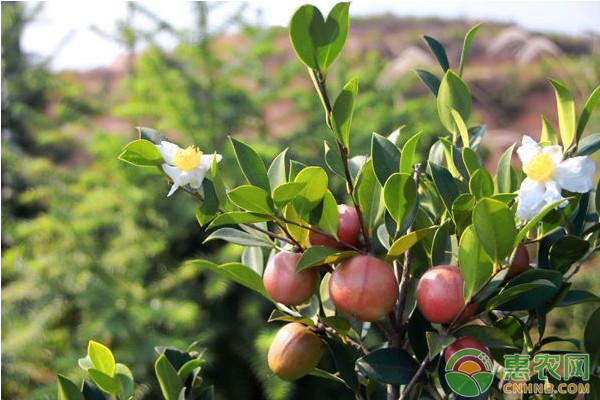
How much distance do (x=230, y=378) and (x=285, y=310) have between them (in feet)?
4.73

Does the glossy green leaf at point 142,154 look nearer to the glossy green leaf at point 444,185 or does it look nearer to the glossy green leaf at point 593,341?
the glossy green leaf at point 444,185

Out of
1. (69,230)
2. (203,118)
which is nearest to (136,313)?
(69,230)

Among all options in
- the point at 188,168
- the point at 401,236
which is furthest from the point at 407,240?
the point at 188,168

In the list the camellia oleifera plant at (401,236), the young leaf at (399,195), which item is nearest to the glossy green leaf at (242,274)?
the camellia oleifera plant at (401,236)

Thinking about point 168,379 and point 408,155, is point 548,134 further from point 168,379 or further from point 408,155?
point 168,379

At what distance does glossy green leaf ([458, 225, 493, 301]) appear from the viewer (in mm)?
362

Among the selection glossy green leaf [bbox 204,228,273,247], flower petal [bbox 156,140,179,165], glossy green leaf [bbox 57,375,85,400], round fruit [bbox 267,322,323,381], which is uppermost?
flower petal [bbox 156,140,179,165]

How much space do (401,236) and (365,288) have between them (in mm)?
46

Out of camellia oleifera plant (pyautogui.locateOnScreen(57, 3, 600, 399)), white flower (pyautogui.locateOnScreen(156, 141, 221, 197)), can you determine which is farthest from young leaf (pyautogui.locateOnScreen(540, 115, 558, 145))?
white flower (pyautogui.locateOnScreen(156, 141, 221, 197))

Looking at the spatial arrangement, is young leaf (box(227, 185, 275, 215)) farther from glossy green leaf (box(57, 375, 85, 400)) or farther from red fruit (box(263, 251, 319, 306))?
glossy green leaf (box(57, 375, 85, 400))

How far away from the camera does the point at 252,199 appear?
37cm

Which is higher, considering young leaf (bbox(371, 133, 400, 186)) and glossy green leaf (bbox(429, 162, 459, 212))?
young leaf (bbox(371, 133, 400, 186))

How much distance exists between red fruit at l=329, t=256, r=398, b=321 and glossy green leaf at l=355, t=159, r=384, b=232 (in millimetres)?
32

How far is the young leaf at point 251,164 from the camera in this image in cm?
38
